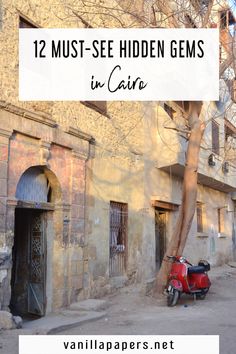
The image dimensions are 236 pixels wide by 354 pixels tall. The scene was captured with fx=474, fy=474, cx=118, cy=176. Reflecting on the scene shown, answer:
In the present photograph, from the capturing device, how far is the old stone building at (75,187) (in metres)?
8.22

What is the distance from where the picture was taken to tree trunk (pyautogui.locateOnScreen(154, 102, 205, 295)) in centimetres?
1053

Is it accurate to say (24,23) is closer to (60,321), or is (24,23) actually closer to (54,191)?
(54,191)

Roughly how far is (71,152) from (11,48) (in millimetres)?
2437

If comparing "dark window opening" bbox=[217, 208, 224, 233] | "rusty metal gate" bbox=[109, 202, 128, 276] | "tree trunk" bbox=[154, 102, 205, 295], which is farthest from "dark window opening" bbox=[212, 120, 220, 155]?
"tree trunk" bbox=[154, 102, 205, 295]

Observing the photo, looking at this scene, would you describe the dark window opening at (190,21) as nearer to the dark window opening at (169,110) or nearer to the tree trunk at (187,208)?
the tree trunk at (187,208)

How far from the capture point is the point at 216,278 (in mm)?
14375

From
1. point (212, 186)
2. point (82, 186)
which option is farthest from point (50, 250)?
point (212, 186)

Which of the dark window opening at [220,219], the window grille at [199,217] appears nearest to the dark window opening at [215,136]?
the window grille at [199,217]

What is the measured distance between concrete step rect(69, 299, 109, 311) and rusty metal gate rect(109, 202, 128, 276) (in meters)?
1.54

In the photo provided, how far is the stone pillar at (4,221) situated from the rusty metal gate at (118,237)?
3.90 m

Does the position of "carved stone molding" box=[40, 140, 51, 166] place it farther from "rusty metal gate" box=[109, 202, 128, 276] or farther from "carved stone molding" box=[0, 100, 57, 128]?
"rusty metal gate" box=[109, 202, 128, 276]

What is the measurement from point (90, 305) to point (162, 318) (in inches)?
64.6

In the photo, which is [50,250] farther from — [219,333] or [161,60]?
[161,60]

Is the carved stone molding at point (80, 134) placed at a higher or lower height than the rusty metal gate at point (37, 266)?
higher
